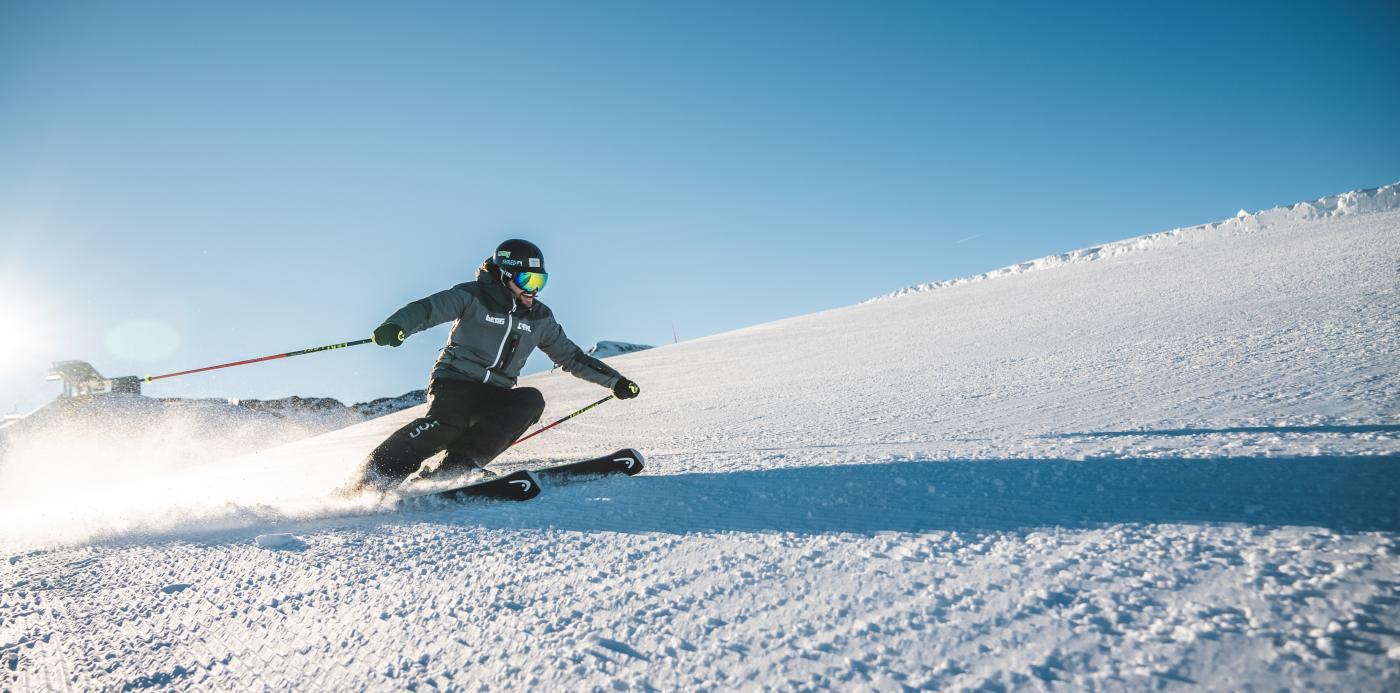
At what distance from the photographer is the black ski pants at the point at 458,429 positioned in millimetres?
3391

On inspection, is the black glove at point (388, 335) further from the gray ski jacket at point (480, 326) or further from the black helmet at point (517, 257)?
the black helmet at point (517, 257)

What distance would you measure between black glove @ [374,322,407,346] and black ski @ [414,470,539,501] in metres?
1.20

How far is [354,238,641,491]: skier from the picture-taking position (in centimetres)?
353

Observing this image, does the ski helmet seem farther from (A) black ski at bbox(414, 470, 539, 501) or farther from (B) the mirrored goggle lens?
(A) black ski at bbox(414, 470, 539, 501)

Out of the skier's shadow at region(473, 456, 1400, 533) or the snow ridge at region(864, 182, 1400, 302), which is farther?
the snow ridge at region(864, 182, 1400, 302)

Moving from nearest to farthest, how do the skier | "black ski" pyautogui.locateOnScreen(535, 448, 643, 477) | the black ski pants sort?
"black ski" pyautogui.locateOnScreen(535, 448, 643, 477) → the black ski pants → the skier

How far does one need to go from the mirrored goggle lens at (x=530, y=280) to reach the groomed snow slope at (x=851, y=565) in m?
1.32

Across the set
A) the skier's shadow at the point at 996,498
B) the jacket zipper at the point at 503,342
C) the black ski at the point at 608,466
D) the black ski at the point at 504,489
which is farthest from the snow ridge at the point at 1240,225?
the black ski at the point at 504,489

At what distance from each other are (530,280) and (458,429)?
112 centimetres

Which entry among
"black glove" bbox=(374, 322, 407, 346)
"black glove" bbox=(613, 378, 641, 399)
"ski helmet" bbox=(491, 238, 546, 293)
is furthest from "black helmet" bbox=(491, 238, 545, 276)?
"black glove" bbox=(613, 378, 641, 399)

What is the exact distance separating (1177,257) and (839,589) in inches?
635

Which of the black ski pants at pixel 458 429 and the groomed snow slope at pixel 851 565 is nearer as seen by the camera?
the groomed snow slope at pixel 851 565

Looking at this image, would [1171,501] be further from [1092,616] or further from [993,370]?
[993,370]

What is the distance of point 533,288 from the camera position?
13.6ft
